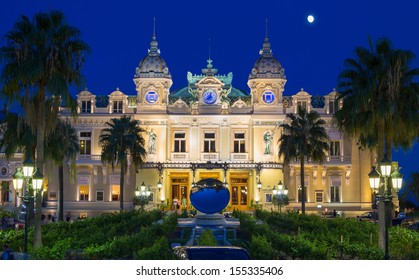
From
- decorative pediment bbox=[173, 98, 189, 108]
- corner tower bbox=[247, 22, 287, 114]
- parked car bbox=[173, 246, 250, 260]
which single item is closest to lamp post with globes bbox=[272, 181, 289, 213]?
corner tower bbox=[247, 22, 287, 114]

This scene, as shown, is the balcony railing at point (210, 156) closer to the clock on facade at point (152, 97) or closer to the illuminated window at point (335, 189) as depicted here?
the clock on facade at point (152, 97)

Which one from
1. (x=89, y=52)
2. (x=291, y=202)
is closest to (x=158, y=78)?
(x=291, y=202)

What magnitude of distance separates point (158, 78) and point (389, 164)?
4339 centimetres

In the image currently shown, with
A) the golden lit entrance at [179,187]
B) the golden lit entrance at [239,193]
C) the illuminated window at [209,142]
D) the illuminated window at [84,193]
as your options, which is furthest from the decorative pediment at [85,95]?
the golden lit entrance at [239,193]

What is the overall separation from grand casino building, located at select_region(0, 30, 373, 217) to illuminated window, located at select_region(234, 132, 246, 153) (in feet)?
0.33

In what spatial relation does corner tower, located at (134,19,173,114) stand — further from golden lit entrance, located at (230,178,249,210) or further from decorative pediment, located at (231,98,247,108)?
golden lit entrance, located at (230,178,249,210)

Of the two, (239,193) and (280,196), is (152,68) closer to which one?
(239,193)

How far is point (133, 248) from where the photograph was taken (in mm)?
24234

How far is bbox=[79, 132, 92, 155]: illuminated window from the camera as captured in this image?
65.9 m

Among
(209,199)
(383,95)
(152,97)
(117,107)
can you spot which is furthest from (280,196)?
(383,95)

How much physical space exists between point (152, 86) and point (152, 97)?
1.09 m

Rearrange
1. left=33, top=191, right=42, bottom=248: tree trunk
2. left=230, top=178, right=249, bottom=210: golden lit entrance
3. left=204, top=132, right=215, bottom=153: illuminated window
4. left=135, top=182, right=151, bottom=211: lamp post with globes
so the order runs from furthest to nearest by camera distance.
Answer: left=204, top=132, right=215, bottom=153: illuminated window, left=230, top=178, right=249, bottom=210: golden lit entrance, left=135, top=182, right=151, bottom=211: lamp post with globes, left=33, top=191, right=42, bottom=248: tree trunk

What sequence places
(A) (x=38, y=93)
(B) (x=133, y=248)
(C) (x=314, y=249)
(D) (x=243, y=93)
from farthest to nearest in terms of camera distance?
1. (D) (x=243, y=93)
2. (A) (x=38, y=93)
3. (B) (x=133, y=248)
4. (C) (x=314, y=249)

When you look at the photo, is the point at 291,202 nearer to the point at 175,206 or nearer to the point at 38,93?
the point at 175,206
